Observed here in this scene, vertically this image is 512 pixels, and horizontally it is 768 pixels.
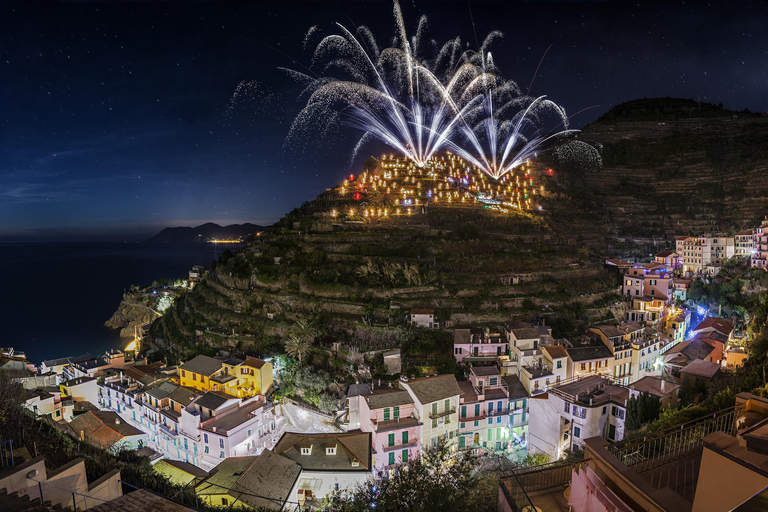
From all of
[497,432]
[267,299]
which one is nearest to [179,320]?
[267,299]

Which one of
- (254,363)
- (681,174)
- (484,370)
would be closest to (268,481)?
(254,363)

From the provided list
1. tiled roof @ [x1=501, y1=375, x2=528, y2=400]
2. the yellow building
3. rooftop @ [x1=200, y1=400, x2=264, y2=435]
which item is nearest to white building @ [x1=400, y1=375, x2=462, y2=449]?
tiled roof @ [x1=501, y1=375, x2=528, y2=400]

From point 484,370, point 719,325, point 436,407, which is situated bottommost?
point 436,407

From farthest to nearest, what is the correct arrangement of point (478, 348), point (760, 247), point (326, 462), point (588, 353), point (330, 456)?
point (760, 247)
point (478, 348)
point (588, 353)
point (330, 456)
point (326, 462)

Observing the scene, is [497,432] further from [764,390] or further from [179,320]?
[179,320]

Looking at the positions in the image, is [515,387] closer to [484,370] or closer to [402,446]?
[484,370]

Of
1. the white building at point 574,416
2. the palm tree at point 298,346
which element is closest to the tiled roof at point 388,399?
the white building at point 574,416

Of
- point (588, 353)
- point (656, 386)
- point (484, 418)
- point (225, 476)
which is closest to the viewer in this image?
point (225, 476)

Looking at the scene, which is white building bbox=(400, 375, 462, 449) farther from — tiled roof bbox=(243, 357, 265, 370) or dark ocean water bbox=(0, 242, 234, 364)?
dark ocean water bbox=(0, 242, 234, 364)
